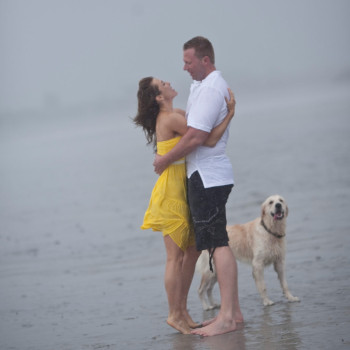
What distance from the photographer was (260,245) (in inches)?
289

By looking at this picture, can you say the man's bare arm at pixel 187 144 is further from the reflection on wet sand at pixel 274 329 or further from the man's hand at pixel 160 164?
the reflection on wet sand at pixel 274 329

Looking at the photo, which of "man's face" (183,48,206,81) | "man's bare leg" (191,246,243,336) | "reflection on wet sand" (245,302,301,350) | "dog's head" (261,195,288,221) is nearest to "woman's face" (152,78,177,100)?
"man's face" (183,48,206,81)

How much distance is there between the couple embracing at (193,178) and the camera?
17.4ft

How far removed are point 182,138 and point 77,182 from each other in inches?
908

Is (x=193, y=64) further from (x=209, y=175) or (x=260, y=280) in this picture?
(x=260, y=280)

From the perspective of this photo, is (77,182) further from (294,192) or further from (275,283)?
(275,283)

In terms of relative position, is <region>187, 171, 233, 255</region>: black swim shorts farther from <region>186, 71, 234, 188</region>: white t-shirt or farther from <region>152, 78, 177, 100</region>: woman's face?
<region>152, 78, 177, 100</region>: woman's face

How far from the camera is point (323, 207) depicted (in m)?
12.2

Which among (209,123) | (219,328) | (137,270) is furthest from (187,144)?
(137,270)

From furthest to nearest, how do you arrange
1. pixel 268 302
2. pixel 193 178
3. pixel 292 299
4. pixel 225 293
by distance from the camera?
pixel 268 302, pixel 292 299, pixel 193 178, pixel 225 293

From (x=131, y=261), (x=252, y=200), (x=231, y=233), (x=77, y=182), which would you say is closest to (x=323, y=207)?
(x=252, y=200)

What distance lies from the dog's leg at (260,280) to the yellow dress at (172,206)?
4.07 ft

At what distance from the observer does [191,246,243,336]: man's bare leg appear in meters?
5.22

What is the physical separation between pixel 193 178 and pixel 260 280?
6.09 feet
